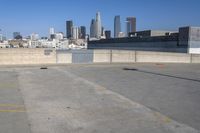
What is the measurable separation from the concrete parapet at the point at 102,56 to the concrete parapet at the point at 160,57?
440cm

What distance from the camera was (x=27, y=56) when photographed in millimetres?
31500

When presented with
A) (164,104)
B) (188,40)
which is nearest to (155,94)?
(164,104)

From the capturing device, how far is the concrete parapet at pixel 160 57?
125 feet

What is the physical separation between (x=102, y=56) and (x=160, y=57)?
900cm

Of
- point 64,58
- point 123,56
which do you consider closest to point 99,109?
point 64,58

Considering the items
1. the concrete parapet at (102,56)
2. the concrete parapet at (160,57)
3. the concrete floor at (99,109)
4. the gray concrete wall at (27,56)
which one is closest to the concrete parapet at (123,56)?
the concrete parapet at (102,56)

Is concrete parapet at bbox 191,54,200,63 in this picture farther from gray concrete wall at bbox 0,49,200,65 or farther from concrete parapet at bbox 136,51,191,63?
gray concrete wall at bbox 0,49,200,65

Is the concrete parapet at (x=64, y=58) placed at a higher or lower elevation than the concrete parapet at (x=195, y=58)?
higher

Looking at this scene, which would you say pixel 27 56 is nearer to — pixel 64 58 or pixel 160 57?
pixel 64 58

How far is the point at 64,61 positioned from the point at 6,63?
22.1 ft

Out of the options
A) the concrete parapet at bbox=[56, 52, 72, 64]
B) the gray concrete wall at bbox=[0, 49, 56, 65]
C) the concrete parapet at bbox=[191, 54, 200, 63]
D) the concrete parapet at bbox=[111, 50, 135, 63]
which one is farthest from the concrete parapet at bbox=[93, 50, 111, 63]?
the concrete parapet at bbox=[191, 54, 200, 63]

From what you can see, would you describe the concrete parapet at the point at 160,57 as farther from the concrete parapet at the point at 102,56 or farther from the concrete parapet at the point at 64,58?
the concrete parapet at the point at 64,58

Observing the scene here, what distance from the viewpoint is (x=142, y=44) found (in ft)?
261

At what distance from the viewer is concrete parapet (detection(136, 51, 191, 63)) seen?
125ft
